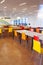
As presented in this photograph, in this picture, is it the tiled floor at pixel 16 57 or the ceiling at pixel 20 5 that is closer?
the tiled floor at pixel 16 57

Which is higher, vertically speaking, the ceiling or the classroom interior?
the ceiling

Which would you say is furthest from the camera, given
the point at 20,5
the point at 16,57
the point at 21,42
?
the point at 20,5

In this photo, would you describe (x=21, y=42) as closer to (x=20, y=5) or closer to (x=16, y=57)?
(x=16, y=57)

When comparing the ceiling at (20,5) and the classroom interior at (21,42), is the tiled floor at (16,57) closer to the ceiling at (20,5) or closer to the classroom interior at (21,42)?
the classroom interior at (21,42)

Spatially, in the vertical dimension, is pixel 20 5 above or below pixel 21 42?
above

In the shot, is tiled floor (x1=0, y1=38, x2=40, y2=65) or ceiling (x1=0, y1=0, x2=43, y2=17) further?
ceiling (x1=0, y1=0, x2=43, y2=17)

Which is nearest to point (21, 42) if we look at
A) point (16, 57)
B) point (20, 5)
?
point (16, 57)

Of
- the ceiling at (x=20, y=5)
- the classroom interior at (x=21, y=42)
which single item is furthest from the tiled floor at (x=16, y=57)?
the ceiling at (x=20, y=5)

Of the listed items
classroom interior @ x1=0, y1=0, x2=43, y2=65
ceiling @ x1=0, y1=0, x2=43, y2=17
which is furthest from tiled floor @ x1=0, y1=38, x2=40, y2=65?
ceiling @ x1=0, y1=0, x2=43, y2=17

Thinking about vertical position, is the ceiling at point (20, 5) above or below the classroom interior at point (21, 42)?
above

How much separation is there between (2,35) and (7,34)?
404 mm

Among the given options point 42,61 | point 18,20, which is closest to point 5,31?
point 42,61

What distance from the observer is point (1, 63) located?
4.08 metres

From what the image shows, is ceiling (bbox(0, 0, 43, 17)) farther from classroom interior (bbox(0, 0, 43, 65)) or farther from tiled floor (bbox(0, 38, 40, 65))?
tiled floor (bbox(0, 38, 40, 65))
